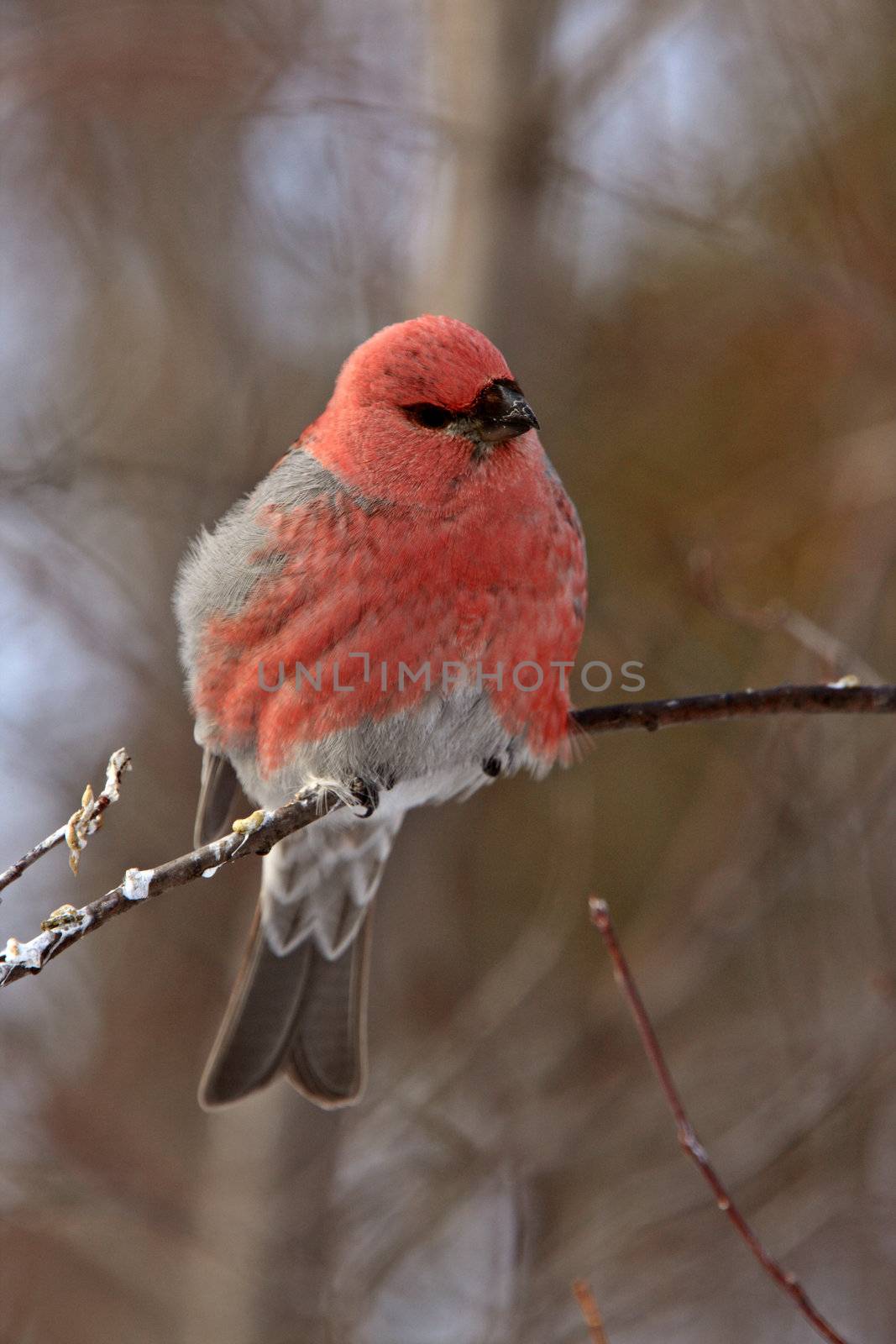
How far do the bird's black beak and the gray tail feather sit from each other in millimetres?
1404

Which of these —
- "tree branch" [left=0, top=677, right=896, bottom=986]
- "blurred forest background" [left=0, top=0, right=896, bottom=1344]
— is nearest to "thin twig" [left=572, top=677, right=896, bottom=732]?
"tree branch" [left=0, top=677, right=896, bottom=986]

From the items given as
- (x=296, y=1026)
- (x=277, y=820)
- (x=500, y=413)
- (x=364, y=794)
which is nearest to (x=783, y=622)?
(x=500, y=413)

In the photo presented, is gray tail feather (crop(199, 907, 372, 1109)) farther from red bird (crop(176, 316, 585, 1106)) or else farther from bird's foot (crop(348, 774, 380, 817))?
bird's foot (crop(348, 774, 380, 817))

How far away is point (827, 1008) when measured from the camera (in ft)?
12.6

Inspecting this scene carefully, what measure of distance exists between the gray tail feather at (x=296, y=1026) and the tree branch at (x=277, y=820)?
87cm

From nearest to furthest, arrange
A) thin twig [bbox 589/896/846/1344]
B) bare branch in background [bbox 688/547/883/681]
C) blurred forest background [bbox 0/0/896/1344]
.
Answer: thin twig [bbox 589/896/846/1344]
bare branch in background [bbox 688/547/883/681]
blurred forest background [bbox 0/0/896/1344]

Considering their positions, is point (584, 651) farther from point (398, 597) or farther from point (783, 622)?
point (398, 597)

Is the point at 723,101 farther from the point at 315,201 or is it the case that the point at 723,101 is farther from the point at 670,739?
the point at 670,739

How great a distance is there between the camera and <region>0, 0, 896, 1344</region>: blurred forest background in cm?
369

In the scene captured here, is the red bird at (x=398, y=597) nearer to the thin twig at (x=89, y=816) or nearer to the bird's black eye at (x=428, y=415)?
the bird's black eye at (x=428, y=415)

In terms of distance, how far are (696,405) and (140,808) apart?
2518mm

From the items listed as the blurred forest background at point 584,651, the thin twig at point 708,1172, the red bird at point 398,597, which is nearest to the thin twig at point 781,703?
the red bird at point 398,597

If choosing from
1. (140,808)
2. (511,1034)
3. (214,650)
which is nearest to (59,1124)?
(140,808)

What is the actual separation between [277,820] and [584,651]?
88.6 inches
